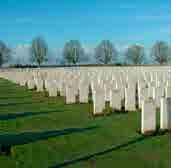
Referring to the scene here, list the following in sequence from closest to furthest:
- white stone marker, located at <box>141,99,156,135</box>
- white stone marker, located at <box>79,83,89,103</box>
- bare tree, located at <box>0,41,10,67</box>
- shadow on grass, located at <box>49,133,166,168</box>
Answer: shadow on grass, located at <box>49,133,166,168</box> < white stone marker, located at <box>141,99,156,135</box> < white stone marker, located at <box>79,83,89,103</box> < bare tree, located at <box>0,41,10,67</box>

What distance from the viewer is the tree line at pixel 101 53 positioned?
72.3 m

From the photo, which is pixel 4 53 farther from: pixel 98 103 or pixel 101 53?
pixel 98 103

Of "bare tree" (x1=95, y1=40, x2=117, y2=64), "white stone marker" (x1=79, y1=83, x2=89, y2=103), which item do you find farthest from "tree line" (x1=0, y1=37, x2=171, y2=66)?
"white stone marker" (x1=79, y1=83, x2=89, y2=103)

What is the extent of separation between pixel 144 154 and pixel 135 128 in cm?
243

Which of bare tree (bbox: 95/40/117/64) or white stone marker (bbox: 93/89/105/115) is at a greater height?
bare tree (bbox: 95/40/117/64)

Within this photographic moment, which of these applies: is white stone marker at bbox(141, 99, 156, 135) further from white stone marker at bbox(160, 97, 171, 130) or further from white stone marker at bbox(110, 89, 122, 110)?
white stone marker at bbox(110, 89, 122, 110)

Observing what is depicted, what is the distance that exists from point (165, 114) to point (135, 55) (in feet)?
217

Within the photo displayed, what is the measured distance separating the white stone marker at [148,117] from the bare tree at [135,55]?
65.1 metres

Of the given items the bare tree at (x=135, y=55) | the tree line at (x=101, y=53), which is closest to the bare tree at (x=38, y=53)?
the tree line at (x=101, y=53)

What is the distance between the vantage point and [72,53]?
251ft

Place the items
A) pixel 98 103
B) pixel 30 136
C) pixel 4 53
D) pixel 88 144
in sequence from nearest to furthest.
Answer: pixel 88 144, pixel 30 136, pixel 98 103, pixel 4 53

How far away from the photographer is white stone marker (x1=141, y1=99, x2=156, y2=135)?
8.30 m

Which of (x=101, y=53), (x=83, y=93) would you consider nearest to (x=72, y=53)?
(x=101, y=53)

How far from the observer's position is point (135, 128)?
8.90 meters
